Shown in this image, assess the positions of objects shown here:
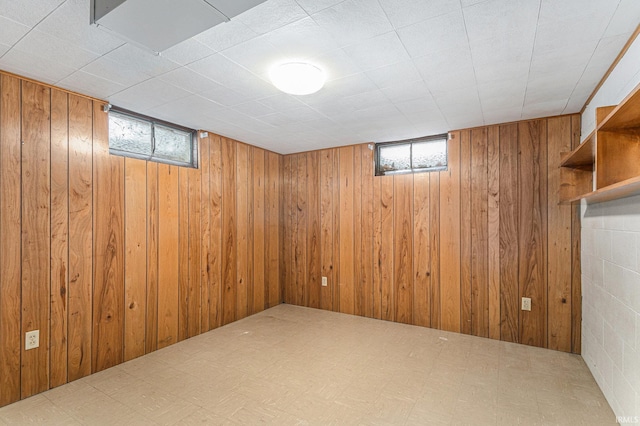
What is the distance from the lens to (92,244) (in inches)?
95.8

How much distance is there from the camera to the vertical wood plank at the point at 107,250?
2459mm

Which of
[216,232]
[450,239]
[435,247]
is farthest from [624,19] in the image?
[216,232]

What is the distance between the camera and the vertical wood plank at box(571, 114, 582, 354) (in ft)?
Result: 8.89

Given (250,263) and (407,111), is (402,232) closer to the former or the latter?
(407,111)

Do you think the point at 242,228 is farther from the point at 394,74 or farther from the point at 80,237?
the point at 394,74

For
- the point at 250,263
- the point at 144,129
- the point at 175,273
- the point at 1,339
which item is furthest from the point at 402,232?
the point at 1,339

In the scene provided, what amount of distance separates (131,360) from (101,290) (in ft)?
2.25

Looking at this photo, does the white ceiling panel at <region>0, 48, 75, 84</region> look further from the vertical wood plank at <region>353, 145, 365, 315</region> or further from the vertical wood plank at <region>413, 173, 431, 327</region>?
the vertical wood plank at <region>413, 173, 431, 327</region>

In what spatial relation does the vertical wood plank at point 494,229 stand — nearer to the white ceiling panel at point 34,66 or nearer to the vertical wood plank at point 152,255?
the vertical wood plank at point 152,255

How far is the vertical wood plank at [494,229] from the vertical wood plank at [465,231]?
0.19 metres

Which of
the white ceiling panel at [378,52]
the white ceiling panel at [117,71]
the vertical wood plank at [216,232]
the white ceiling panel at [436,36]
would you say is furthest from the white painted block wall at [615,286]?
the vertical wood plank at [216,232]

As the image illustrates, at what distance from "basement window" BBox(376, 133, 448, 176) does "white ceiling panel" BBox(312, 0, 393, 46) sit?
2.14m

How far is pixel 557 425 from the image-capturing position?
1798mm

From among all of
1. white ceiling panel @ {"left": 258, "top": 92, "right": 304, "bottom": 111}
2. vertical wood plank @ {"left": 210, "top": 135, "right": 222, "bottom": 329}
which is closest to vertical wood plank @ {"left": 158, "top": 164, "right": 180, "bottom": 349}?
vertical wood plank @ {"left": 210, "top": 135, "right": 222, "bottom": 329}
